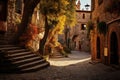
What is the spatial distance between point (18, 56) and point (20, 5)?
311 inches

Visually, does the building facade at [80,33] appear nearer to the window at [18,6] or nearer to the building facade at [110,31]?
the window at [18,6]

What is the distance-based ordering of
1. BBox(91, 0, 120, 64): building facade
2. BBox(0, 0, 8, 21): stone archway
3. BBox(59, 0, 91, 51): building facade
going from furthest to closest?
BBox(59, 0, 91, 51): building facade → BBox(91, 0, 120, 64): building facade → BBox(0, 0, 8, 21): stone archway

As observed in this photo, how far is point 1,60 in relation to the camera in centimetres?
1109

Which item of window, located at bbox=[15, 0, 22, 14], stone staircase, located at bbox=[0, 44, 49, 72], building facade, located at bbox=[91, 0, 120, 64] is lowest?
stone staircase, located at bbox=[0, 44, 49, 72]

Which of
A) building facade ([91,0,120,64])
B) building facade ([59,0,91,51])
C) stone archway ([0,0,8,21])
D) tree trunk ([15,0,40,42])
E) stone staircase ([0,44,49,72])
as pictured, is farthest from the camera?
building facade ([59,0,91,51])

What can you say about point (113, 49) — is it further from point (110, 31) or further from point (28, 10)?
point (28, 10)

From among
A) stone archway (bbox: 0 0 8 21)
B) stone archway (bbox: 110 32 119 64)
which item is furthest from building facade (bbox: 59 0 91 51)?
stone archway (bbox: 0 0 8 21)

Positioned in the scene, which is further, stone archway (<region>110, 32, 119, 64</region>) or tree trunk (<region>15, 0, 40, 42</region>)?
stone archway (<region>110, 32, 119, 64</region>)

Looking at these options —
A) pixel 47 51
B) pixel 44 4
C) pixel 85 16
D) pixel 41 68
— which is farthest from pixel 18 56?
pixel 85 16

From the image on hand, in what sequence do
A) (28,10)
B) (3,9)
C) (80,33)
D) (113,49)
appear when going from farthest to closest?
1. (80,33)
2. (113,49)
3. (28,10)
4. (3,9)

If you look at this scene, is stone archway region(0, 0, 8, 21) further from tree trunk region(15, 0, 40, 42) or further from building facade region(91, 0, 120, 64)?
tree trunk region(15, 0, 40, 42)

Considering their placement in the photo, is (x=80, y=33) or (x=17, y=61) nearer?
(x=17, y=61)

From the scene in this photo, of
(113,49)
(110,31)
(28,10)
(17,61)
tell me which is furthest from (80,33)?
(17,61)

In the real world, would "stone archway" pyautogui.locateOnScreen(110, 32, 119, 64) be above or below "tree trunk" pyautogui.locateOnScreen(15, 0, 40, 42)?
below
